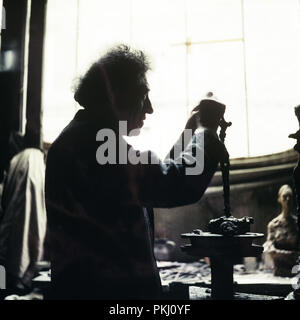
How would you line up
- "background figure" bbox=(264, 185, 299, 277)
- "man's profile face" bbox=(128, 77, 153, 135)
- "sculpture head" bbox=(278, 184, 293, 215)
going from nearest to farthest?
"man's profile face" bbox=(128, 77, 153, 135), "background figure" bbox=(264, 185, 299, 277), "sculpture head" bbox=(278, 184, 293, 215)

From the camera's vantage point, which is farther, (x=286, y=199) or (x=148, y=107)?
(x=286, y=199)

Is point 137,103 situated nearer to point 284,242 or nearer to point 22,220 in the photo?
point 284,242

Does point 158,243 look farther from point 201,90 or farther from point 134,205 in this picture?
point 134,205

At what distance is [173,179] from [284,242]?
Answer: 6.04ft

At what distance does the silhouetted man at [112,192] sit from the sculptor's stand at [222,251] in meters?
0.20

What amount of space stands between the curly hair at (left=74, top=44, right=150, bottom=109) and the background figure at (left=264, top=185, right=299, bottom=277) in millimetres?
1894

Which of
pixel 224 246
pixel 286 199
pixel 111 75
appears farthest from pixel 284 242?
pixel 111 75

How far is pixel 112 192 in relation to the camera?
112 centimetres

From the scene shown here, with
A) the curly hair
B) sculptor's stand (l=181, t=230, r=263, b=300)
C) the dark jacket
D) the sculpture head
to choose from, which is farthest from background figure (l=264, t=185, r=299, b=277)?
the curly hair

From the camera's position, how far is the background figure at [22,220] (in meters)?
2.78

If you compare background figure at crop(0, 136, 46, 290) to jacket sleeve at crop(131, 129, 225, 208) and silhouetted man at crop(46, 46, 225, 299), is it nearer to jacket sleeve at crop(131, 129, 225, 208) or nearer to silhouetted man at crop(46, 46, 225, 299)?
silhouetted man at crop(46, 46, 225, 299)

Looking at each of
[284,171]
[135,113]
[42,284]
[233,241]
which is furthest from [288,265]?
[135,113]

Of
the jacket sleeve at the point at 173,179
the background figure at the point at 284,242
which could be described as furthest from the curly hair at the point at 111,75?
the background figure at the point at 284,242

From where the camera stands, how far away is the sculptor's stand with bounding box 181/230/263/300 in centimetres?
125
